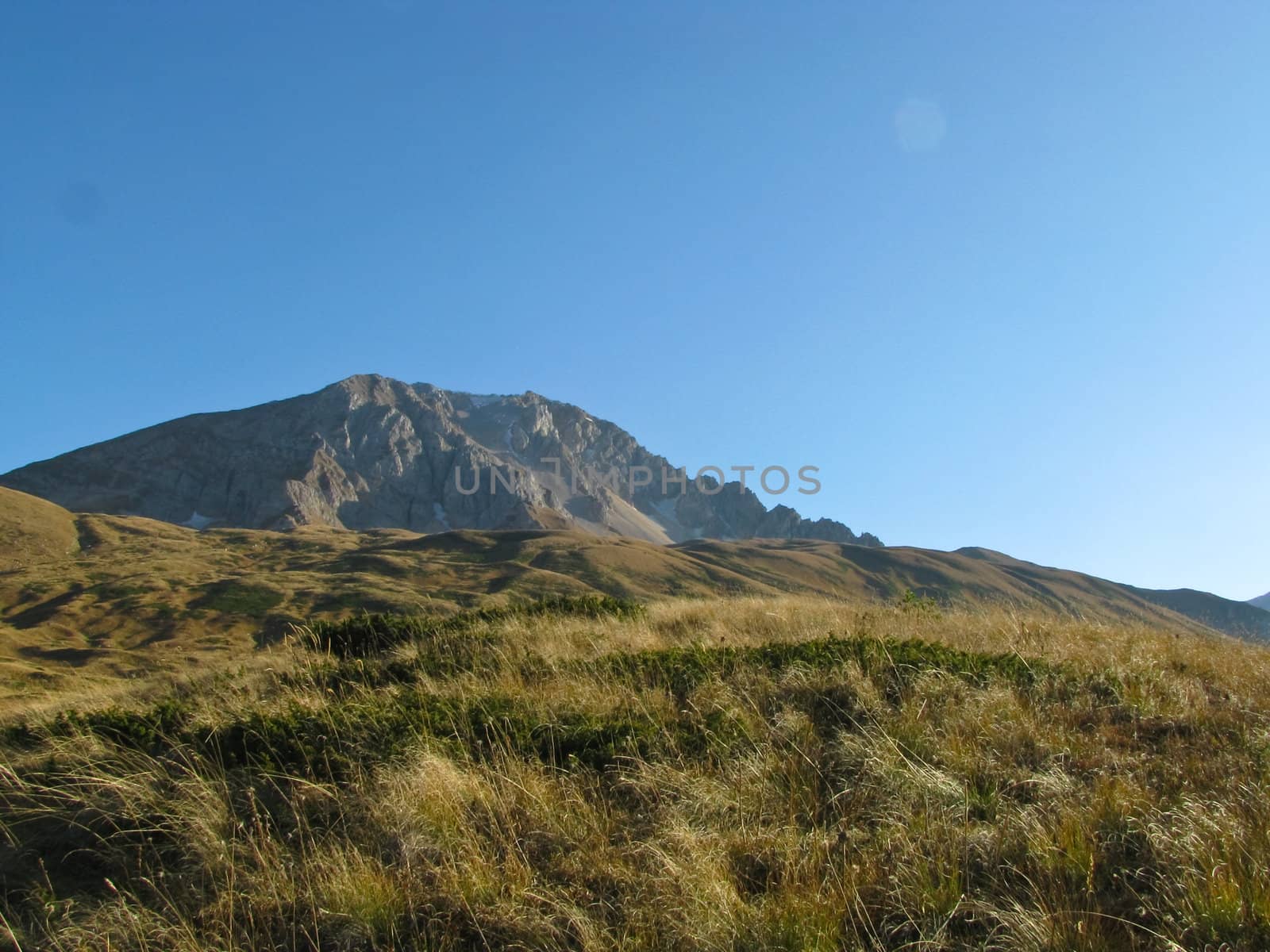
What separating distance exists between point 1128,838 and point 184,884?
6.13m

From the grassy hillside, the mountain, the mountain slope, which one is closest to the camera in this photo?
the grassy hillside

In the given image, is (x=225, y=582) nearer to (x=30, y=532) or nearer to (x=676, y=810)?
(x=30, y=532)

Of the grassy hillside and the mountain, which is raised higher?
the grassy hillside

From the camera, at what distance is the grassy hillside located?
4.20 m

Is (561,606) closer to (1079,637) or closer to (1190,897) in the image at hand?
(1079,637)

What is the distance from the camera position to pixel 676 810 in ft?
17.4

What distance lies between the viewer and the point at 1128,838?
4707 millimetres

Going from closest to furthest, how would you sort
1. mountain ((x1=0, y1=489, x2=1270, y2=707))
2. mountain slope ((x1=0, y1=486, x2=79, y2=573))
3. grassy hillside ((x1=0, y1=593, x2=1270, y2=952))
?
grassy hillside ((x1=0, y1=593, x2=1270, y2=952)), mountain ((x1=0, y1=489, x2=1270, y2=707)), mountain slope ((x1=0, y1=486, x2=79, y2=573))

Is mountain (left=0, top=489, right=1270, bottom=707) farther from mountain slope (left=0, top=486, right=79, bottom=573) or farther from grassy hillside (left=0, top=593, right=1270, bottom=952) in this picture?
grassy hillside (left=0, top=593, right=1270, bottom=952)

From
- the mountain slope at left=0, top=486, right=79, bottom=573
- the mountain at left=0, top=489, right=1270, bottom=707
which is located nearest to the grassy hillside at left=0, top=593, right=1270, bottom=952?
the mountain at left=0, top=489, right=1270, bottom=707

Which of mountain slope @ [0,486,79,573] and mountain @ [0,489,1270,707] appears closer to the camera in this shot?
mountain @ [0,489,1270,707]

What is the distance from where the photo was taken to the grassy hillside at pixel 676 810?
4199mm

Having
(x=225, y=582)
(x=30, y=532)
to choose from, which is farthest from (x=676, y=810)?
(x=30, y=532)

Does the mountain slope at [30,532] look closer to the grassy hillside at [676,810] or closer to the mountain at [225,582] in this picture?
the mountain at [225,582]
